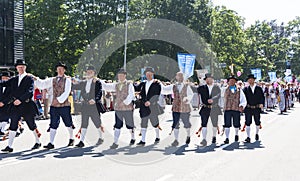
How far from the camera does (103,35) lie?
4250 cm

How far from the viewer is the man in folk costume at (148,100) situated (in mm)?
10539

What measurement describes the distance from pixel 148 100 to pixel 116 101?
765 millimetres

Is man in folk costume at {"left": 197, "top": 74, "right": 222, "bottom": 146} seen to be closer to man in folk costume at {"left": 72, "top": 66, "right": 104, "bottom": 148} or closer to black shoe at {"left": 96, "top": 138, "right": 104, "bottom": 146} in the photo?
black shoe at {"left": 96, "top": 138, "right": 104, "bottom": 146}

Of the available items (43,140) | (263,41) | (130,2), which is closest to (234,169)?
(43,140)

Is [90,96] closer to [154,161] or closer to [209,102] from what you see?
[154,161]

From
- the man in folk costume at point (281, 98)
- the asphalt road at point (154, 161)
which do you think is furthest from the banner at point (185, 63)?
the asphalt road at point (154, 161)

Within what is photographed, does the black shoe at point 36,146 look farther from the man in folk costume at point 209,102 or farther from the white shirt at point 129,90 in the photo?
the man in folk costume at point 209,102

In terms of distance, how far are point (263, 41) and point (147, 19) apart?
37.7 metres

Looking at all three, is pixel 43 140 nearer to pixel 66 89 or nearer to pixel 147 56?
pixel 66 89

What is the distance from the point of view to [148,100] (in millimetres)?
10578

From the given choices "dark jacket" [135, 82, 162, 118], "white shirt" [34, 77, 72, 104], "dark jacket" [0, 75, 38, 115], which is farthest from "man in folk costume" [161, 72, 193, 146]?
"dark jacket" [0, 75, 38, 115]

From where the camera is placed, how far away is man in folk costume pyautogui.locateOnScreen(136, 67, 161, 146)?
10539mm

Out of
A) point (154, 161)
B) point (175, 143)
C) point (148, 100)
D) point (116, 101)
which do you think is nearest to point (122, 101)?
point (116, 101)

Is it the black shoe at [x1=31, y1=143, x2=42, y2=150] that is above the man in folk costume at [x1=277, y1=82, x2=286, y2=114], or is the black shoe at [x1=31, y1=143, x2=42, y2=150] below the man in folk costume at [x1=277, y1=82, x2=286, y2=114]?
below
